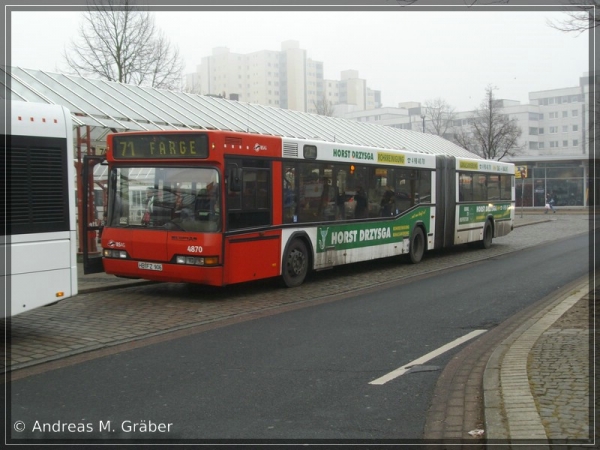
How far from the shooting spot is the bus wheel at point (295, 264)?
554 inches

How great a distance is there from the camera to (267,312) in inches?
452

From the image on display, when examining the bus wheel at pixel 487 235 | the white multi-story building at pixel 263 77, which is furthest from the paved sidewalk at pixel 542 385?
the white multi-story building at pixel 263 77

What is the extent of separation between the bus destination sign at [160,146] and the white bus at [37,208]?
313 cm

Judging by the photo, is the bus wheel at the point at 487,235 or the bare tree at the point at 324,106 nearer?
the bus wheel at the point at 487,235

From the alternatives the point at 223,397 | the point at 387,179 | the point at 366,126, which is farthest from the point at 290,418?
the point at 366,126

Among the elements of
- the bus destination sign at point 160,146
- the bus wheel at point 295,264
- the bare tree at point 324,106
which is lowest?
the bus wheel at point 295,264

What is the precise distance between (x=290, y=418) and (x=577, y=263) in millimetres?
15495

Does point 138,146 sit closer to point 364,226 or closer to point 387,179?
point 364,226

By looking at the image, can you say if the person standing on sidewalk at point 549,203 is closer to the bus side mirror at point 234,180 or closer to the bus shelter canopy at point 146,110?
the bus shelter canopy at point 146,110

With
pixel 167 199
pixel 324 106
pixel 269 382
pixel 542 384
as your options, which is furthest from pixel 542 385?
pixel 324 106

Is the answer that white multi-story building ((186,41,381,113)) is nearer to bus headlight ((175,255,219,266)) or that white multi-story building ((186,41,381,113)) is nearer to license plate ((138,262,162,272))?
Answer: license plate ((138,262,162,272))

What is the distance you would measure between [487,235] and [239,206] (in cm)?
1435

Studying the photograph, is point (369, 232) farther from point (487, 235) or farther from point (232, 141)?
point (487, 235)

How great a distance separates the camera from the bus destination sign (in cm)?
1211
